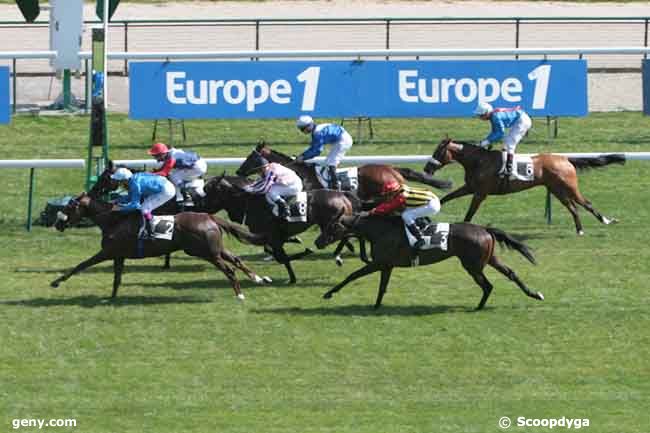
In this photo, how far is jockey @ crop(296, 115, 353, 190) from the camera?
20.6 metres

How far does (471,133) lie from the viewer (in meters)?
28.1

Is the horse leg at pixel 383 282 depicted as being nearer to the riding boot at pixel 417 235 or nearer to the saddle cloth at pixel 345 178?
the riding boot at pixel 417 235

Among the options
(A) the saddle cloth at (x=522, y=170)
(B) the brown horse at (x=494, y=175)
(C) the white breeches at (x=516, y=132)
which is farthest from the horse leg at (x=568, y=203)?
(C) the white breeches at (x=516, y=132)

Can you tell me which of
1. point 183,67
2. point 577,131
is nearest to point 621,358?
point 183,67

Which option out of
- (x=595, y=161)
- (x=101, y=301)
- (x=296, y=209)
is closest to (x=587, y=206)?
(x=595, y=161)

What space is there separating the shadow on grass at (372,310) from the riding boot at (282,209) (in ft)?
5.77

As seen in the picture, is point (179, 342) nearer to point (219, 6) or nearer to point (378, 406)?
point (378, 406)

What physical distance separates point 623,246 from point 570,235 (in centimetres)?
109

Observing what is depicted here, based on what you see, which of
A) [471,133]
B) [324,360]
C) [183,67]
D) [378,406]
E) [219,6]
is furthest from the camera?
[219,6]

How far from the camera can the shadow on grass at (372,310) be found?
17.4 meters

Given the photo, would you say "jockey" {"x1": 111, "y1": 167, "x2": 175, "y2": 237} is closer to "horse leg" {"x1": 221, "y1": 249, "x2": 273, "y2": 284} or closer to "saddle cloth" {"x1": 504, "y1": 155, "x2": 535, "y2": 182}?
"horse leg" {"x1": 221, "y1": 249, "x2": 273, "y2": 284}

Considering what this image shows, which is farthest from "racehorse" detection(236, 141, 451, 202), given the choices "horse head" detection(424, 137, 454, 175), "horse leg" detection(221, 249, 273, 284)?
"horse leg" detection(221, 249, 273, 284)

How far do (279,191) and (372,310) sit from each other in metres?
2.31

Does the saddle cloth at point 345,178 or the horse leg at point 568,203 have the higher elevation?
the saddle cloth at point 345,178
